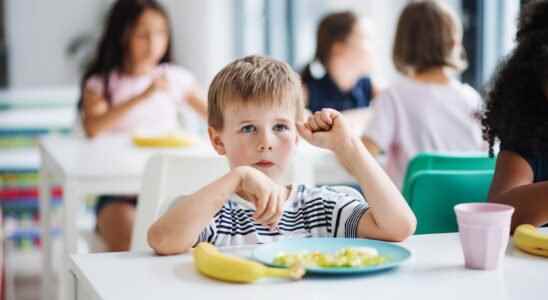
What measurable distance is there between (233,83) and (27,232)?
3.56m

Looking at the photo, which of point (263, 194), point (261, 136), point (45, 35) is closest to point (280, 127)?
point (261, 136)

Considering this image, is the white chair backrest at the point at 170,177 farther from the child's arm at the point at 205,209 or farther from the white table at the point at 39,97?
the white table at the point at 39,97

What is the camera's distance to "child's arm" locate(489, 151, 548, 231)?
5.80 ft

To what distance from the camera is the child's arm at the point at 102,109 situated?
3.41 meters

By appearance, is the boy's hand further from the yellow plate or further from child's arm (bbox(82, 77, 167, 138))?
child's arm (bbox(82, 77, 167, 138))

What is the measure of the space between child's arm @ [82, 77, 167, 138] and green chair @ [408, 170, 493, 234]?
4.82 ft

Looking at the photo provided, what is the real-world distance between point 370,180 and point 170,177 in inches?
37.9

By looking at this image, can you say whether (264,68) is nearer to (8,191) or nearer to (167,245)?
(167,245)

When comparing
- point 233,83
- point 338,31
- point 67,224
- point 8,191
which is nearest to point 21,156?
point 8,191

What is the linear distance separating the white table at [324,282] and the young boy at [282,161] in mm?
136

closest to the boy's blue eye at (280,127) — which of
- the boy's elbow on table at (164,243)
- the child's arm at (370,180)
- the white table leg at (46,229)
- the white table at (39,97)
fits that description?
the child's arm at (370,180)

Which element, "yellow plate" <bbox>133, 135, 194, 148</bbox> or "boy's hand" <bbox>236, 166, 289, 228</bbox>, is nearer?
"boy's hand" <bbox>236, 166, 289, 228</bbox>

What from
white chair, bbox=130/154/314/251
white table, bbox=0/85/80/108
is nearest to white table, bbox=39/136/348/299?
white chair, bbox=130/154/314/251

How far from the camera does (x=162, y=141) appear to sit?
128 inches
